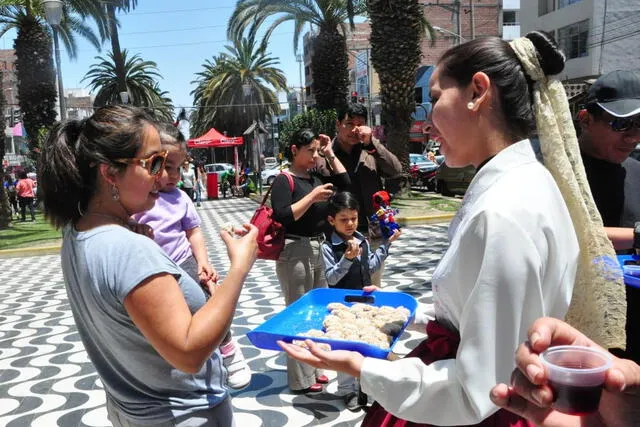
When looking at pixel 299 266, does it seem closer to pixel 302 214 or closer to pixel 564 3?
pixel 302 214

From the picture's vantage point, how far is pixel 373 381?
1.44 meters

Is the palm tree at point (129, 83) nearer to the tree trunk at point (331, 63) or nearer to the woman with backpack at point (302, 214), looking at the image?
the tree trunk at point (331, 63)

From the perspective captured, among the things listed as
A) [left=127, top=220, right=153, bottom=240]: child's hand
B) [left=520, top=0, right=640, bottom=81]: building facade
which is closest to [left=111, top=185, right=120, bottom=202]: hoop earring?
[left=127, top=220, right=153, bottom=240]: child's hand

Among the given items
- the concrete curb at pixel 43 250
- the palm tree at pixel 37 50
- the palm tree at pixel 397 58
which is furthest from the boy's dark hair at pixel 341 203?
the palm tree at pixel 37 50

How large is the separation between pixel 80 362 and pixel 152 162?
13.1 feet

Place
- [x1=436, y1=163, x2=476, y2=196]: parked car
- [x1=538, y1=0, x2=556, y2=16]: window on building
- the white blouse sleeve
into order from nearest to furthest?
the white blouse sleeve
[x1=436, y1=163, x2=476, y2=196]: parked car
[x1=538, y1=0, x2=556, y2=16]: window on building

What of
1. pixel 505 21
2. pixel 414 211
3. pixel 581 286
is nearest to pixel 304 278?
pixel 581 286

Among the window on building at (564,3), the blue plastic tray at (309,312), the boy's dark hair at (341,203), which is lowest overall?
the blue plastic tray at (309,312)

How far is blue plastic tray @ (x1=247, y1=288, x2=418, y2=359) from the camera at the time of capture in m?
2.00

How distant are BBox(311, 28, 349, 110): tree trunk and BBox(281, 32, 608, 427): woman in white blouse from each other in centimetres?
1978

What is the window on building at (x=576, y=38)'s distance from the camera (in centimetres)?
2727

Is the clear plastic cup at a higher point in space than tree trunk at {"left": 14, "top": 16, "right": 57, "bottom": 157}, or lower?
lower

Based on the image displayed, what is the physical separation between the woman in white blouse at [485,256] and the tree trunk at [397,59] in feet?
45.8

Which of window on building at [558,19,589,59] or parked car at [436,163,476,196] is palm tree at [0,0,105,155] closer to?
parked car at [436,163,476,196]
